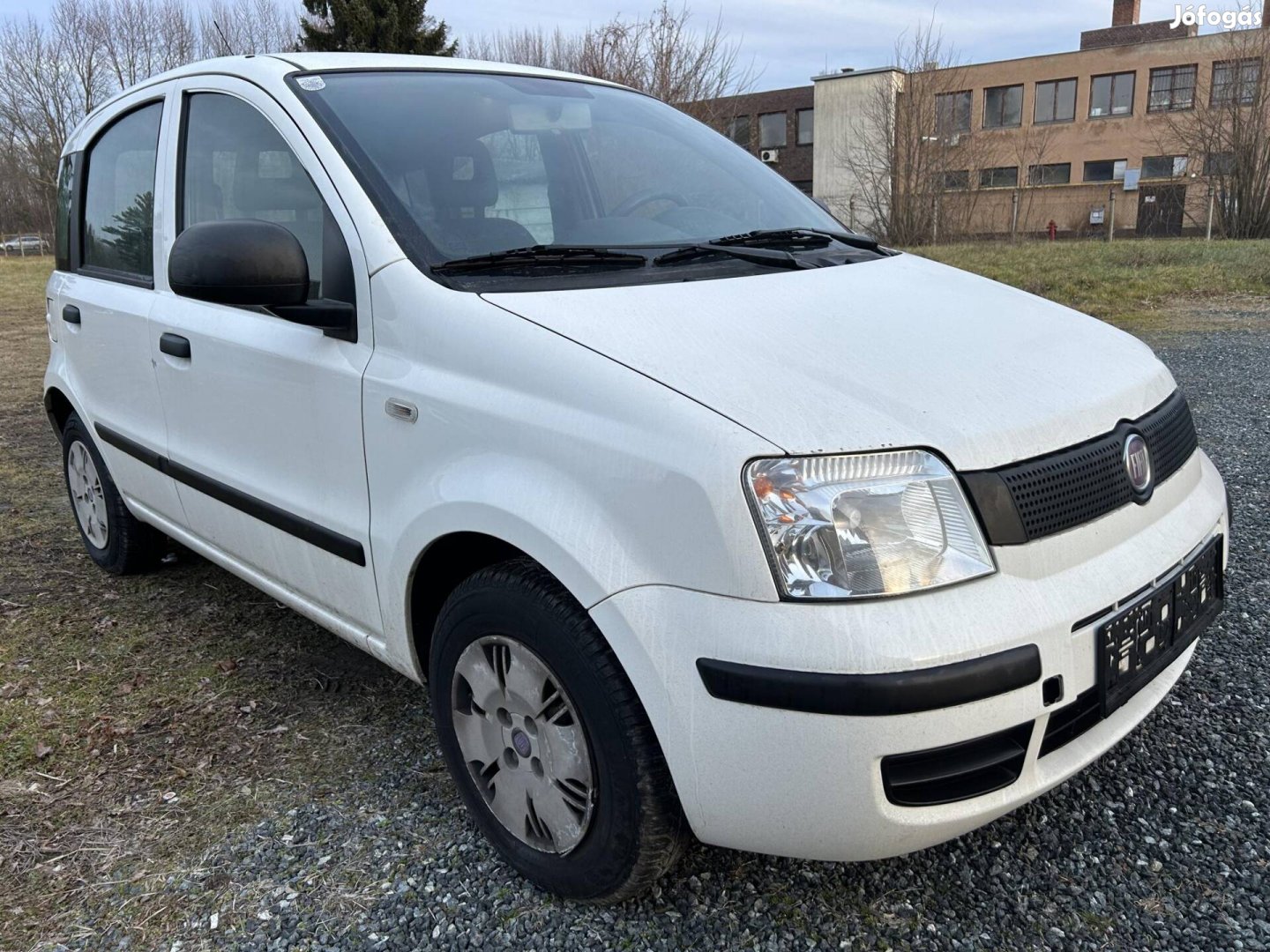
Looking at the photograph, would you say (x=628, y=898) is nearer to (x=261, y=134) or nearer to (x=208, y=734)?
(x=208, y=734)

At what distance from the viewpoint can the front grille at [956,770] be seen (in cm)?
164

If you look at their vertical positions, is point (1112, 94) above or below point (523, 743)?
above

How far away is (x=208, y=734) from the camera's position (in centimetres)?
285

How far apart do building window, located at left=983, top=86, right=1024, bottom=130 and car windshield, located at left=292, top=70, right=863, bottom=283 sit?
4991 centimetres

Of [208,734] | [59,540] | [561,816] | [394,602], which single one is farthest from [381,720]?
[59,540]

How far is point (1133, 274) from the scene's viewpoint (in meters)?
14.0

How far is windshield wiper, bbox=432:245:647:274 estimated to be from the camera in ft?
7.28

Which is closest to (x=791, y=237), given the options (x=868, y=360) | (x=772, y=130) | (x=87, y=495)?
(x=868, y=360)

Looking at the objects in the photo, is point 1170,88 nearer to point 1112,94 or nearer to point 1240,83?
point 1112,94

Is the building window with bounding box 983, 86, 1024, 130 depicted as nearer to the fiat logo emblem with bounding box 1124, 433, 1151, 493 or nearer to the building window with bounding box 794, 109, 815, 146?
the building window with bounding box 794, 109, 815, 146

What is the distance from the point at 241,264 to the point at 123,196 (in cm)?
165

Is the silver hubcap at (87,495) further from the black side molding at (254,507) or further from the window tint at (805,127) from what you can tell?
the window tint at (805,127)

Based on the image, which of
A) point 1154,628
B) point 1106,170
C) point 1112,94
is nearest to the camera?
point 1154,628

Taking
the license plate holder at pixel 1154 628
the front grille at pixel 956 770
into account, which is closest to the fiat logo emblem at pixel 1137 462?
the license plate holder at pixel 1154 628
